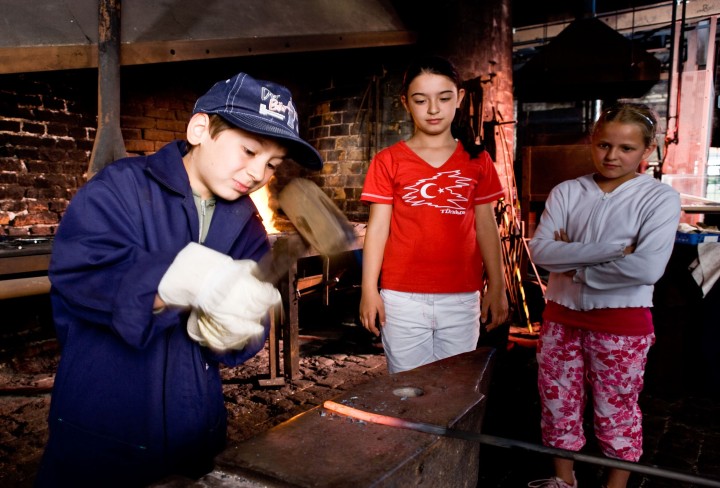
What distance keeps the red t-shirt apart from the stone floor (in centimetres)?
131

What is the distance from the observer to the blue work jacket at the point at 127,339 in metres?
1.20

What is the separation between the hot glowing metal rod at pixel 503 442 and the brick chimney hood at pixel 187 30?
3.40 meters

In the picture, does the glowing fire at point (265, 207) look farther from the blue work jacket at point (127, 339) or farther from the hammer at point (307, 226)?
the blue work jacket at point (127, 339)

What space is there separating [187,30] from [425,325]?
333 cm

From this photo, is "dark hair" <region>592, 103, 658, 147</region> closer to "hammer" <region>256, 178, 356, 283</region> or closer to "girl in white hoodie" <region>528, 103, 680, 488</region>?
"girl in white hoodie" <region>528, 103, 680, 488</region>

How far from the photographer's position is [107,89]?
12.1ft

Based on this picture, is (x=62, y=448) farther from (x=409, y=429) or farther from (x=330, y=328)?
(x=330, y=328)

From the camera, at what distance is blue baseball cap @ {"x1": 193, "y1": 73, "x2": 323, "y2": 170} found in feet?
4.51

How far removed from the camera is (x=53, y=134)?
189 inches

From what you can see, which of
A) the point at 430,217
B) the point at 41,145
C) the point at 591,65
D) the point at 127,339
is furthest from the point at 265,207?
the point at 591,65

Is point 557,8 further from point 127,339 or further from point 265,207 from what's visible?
point 127,339

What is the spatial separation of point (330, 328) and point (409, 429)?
5213 millimetres

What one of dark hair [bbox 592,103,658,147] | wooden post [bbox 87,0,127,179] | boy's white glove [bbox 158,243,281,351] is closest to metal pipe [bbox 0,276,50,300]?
wooden post [bbox 87,0,127,179]

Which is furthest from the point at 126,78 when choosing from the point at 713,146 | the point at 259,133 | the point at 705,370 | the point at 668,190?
the point at 713,146
